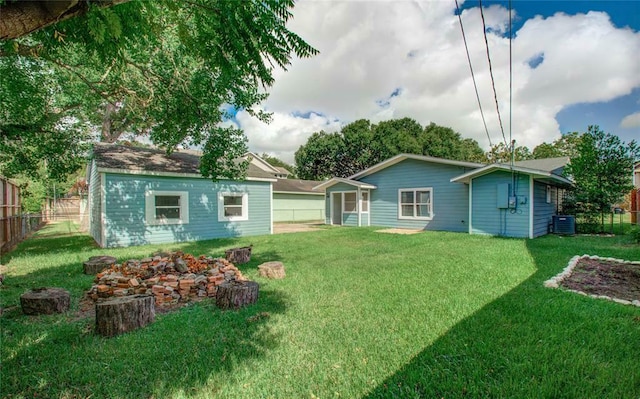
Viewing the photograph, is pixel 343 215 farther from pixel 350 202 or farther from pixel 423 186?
pixel 423 186

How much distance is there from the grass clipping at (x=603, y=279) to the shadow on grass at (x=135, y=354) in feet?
15.8

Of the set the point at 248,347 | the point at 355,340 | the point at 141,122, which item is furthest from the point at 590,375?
the point at 141,122

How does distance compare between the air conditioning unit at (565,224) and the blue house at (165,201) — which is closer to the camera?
the blue house at (165,201)

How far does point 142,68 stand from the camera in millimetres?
6363

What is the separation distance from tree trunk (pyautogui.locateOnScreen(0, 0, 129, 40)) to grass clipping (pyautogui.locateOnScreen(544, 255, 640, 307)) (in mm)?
6525

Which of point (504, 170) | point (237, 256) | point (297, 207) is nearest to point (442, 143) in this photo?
point (297, 207)

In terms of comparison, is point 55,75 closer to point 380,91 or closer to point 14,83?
point 14,83

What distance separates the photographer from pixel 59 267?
686cm

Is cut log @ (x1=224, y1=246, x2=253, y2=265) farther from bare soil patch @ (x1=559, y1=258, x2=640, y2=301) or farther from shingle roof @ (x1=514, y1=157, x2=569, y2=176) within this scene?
shingle roof @ (x1=514, y1=157, x2=569, y2=176)

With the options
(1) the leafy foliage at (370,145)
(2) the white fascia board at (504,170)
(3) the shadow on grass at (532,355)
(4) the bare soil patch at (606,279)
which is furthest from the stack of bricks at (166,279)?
(1) the leafy foliage at (370,145)

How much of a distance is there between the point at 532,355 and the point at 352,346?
Answer: 5.47ft

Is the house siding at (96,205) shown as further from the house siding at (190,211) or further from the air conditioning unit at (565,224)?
the air conditioning unit at (565,224)

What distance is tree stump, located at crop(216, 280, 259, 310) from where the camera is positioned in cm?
425

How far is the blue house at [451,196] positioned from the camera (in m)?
11.2
